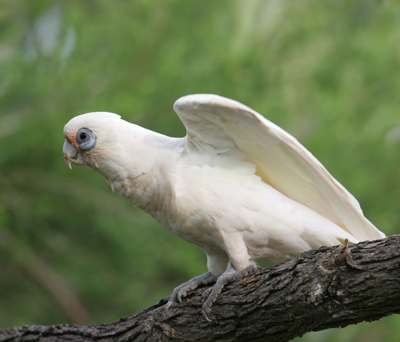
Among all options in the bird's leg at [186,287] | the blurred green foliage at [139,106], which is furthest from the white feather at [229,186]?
the blurred green foliage at [139,106]

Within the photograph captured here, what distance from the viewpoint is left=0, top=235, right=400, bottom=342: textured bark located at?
1.51m

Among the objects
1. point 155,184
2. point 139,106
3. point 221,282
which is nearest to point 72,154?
point 155,184

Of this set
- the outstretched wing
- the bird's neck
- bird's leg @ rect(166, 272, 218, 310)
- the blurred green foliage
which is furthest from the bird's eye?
the blurred green foliage

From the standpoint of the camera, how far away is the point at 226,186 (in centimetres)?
208

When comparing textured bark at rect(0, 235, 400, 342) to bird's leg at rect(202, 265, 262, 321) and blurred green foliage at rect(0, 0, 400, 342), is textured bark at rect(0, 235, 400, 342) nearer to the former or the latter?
bird's leg at rect(202, 265, 262, 321)

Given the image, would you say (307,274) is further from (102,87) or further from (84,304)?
(84,304)

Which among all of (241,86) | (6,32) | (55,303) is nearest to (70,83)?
(6,32)

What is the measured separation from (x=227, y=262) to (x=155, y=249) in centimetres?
225

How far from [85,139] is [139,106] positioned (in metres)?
2.16

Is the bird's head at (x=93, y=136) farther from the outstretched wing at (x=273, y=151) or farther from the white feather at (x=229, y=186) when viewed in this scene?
the outstretched wing at (x=273, y=151)

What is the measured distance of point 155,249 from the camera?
14.6 ft

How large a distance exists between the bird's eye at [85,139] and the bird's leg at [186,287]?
2.45ft

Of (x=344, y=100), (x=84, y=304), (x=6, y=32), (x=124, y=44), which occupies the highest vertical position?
(x=6, y=32)

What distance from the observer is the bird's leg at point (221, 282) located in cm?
194
